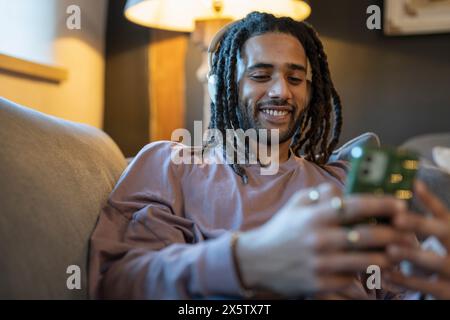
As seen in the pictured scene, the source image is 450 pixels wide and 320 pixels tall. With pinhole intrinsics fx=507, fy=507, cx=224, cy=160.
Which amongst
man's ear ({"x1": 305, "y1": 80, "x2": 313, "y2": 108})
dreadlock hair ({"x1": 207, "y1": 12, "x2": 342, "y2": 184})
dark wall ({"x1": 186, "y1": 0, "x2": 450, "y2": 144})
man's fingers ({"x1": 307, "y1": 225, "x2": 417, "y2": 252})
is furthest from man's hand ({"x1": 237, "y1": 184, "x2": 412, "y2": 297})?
dark wall ({"x1": 186, "y1": 0, "x2": 450, "y2": 144})

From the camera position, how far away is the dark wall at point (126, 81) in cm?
206

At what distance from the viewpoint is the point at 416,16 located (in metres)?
1.88

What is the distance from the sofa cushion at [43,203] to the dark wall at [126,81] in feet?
3.69

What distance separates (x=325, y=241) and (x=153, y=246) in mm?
362

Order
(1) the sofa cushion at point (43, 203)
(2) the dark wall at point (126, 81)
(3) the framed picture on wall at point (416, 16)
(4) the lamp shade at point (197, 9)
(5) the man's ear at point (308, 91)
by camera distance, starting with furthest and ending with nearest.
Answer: (2) the dark wall at point (126, 81) < (3) the framed picture on wall at point (416, 16) < (4) the lamp shade at point (197, 9) < (5) the man's ear at point (308, 91) < (1) the sofa cushion at point (43, 203)

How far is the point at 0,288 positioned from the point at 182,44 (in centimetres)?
154

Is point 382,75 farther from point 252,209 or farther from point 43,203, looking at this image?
point 43,203

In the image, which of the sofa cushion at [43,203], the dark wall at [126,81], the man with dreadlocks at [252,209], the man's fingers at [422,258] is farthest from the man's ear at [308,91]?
the dark wall at [126,81]

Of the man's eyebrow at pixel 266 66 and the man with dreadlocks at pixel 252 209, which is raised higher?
the man's eyebrow at pixel 266 66

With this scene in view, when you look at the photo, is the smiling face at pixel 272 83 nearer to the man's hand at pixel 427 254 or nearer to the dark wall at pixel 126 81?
the man's hand at pixel 427 254

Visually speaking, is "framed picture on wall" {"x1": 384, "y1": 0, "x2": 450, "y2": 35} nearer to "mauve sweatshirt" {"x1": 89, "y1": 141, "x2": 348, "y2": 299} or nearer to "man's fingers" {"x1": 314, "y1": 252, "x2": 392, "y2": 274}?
"mauve sweatshirt" {"x1": 89, "y1": 141, "x2": 348, "y2": 299}

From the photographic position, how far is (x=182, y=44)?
6.65 feet

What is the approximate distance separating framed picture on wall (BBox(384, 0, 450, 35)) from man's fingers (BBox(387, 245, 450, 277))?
4.88ft

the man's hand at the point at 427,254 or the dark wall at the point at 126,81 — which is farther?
the dark wall at the point at 126,81
